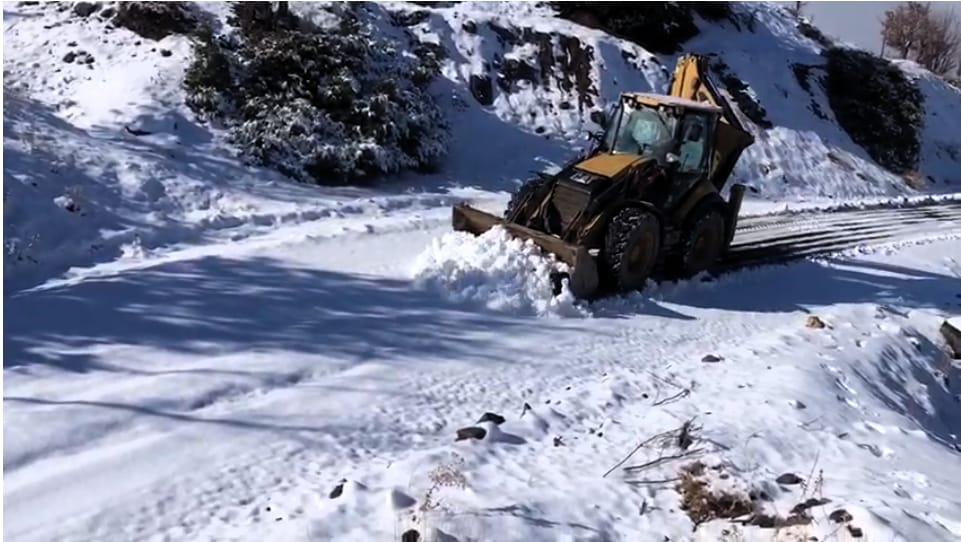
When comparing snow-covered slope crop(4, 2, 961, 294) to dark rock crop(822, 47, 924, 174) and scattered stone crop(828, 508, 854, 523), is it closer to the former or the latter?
dark rock crop(822, 47, 924, 174)

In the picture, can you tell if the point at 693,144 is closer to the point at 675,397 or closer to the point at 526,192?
the point at 526,192

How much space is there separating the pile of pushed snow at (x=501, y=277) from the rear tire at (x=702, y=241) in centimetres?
215

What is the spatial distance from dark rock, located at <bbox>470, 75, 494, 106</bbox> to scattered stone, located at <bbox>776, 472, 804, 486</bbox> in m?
13.8

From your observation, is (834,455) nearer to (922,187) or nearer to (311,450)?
(311,450)

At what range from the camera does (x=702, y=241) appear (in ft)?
38.0

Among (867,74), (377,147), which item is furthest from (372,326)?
(867,74)

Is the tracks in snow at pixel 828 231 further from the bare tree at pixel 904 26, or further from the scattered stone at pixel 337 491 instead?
the bare tree at pixel 904 26

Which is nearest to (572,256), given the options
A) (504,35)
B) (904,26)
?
(504,35)

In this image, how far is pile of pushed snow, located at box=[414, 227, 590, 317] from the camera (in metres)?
9.52

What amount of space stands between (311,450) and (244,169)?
8.78m

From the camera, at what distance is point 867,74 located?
25234 mm

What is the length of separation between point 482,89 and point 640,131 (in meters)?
8.75

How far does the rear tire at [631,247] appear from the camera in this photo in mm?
10156

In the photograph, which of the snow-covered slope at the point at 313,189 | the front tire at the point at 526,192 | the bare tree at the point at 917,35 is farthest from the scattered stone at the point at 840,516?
the bare tree at the point at 917,35
